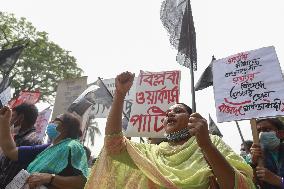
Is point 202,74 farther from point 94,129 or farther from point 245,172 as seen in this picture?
point 94,129

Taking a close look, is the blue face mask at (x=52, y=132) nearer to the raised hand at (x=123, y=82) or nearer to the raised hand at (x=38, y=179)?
the raised hand at (x=38, y=179)

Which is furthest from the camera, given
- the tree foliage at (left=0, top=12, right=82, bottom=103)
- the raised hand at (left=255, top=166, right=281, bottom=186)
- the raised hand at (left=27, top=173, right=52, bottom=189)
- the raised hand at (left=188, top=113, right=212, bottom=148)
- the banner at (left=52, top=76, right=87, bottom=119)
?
the tree foliage at (left=0, top=12, right=82, bottom=103)

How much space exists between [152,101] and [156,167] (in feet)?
8.91

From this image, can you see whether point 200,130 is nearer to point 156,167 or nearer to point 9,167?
point 156,167

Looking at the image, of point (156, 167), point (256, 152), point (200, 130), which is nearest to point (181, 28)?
point (256, 152)

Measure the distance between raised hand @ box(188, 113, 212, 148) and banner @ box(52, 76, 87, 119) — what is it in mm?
6587

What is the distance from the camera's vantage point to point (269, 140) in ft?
10.2

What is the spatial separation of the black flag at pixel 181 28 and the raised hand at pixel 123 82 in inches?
88.4

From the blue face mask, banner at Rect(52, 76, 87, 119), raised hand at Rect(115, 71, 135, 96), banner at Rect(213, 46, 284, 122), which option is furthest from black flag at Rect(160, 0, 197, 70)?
banner at Rect(52, 76, 87, 119)

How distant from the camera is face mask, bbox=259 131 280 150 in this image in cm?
308

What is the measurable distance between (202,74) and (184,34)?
3.50 ft

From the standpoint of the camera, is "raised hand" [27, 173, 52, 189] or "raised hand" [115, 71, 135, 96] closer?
"raised hand" [115, 71, 135, 96]

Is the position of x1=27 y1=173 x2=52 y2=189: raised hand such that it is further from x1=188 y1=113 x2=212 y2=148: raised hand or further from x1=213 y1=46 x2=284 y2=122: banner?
x1=213 y1=46 x2=284 y2=122: banner

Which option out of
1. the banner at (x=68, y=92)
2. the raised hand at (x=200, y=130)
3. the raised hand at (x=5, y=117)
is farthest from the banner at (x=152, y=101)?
the banner at (x=68, y=92)
